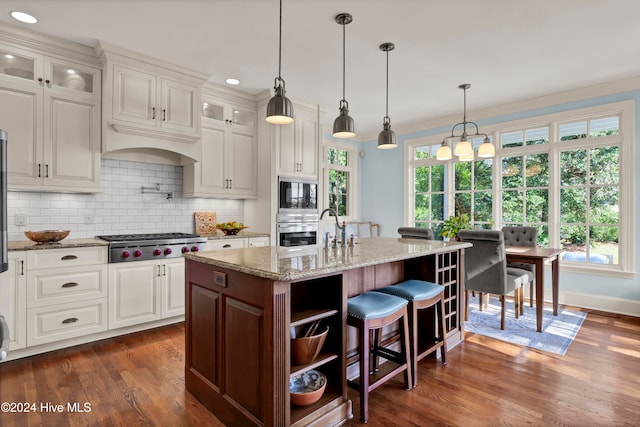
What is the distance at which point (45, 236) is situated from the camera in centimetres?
295

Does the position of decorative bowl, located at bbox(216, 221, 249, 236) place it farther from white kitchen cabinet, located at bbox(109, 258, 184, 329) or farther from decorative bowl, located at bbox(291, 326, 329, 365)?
decorative bowl, located at bbox(291, 326, 329, 365)

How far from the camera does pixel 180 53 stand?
3307mm

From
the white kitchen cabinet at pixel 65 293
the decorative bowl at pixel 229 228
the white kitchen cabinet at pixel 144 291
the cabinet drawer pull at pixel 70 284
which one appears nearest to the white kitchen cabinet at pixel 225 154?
A: the decorative bowl at pixel 229 228

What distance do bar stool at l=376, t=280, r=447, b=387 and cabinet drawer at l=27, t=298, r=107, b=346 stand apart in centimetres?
250

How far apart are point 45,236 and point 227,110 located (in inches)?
91.1

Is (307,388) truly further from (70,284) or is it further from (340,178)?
(340,178)

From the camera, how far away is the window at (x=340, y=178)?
619 centimetres

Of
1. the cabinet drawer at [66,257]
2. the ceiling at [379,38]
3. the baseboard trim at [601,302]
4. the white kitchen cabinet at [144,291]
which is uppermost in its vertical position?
the ceiling at [379,38]

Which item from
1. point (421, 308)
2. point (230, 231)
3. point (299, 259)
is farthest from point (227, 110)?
point (421, 308)

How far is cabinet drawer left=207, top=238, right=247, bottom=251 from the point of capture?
3840 mm

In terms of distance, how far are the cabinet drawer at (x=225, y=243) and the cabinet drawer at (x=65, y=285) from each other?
3.40 feet

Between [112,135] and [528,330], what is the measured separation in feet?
14.7

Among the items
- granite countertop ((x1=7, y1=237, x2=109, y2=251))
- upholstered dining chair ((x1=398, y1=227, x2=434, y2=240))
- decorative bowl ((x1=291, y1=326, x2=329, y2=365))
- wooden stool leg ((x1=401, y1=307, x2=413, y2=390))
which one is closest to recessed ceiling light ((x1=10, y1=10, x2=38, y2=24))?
granite countertop ((x1=7, y1=237, x2=109, y2=251))

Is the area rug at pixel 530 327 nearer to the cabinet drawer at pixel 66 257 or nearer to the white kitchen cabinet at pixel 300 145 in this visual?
the white kitchen cabinet at pixel 300 145
